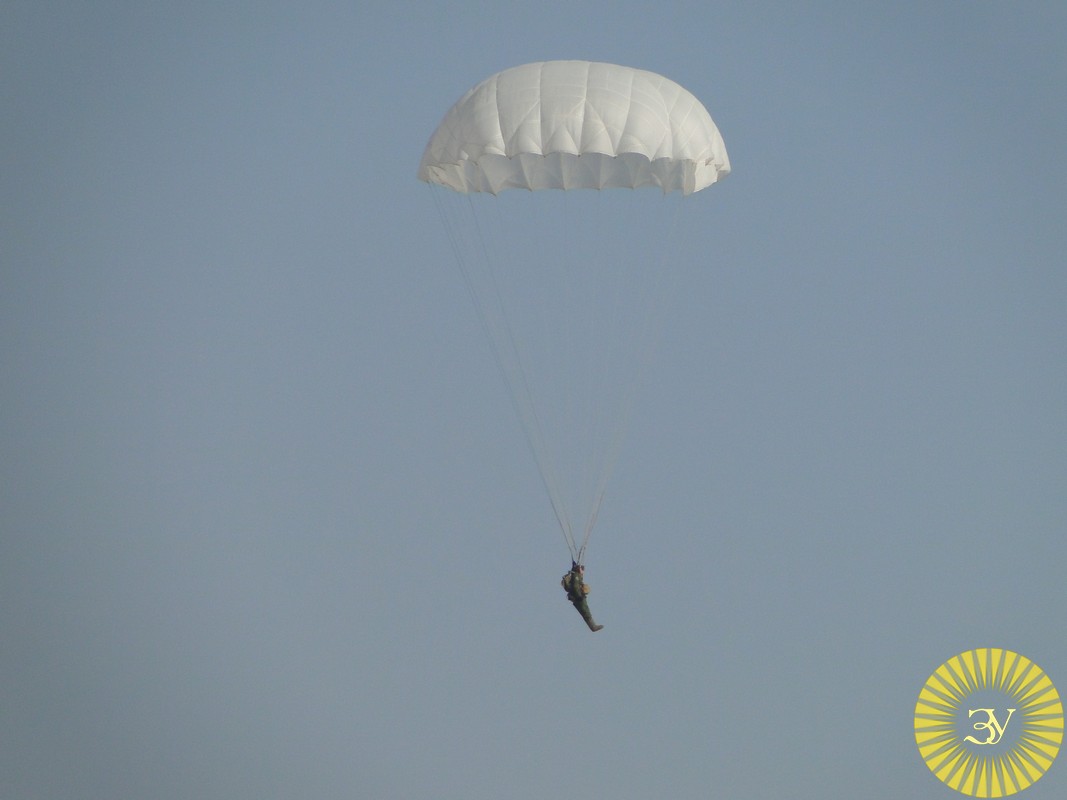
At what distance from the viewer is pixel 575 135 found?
80.0ft

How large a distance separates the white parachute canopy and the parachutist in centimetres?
480

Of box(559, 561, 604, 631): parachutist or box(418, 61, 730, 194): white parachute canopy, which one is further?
box(559, 561, 604, 631): parachutist

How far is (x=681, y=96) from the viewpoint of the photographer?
25406 mm

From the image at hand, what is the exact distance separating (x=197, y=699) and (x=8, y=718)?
5.18 meters

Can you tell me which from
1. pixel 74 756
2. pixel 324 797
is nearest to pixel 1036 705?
pixel 324 797

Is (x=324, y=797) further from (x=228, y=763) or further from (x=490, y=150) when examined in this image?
Answer: (x=490, y=150)

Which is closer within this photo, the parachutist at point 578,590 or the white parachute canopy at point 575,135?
the white parachute canopy at point 575,135

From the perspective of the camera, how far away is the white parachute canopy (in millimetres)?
24406

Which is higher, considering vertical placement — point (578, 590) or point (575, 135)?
point (575, 135)

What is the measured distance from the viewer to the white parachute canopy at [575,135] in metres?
24.4

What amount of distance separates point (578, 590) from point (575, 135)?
559 cm

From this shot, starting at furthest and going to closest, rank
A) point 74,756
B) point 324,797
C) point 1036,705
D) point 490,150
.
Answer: point 74,756 → point 324,797 → point 1036,705 → point 490,150

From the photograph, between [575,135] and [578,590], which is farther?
[578,590]

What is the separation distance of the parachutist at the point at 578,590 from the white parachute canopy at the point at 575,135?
4.80 metres
